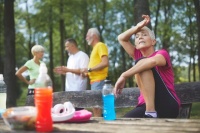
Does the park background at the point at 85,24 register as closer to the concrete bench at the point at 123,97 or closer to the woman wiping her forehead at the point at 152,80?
the concrete bench at the point at 123,97

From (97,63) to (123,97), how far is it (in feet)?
6.10

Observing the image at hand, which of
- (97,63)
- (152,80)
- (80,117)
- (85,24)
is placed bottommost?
(80,117)

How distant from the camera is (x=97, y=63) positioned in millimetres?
5562

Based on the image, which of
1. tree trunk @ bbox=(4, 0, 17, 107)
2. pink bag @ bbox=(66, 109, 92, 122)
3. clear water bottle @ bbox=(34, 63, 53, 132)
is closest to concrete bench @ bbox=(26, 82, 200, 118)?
pink bag @ bbox=(66, 109, 92, 122)

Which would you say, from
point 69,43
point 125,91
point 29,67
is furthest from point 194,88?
point 29,67

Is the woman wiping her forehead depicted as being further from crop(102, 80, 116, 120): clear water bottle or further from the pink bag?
the pink bag

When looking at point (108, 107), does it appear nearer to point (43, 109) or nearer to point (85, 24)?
point (43, 109)

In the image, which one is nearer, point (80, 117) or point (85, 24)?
point (80, 117)

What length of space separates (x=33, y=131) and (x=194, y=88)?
2469 millimetres

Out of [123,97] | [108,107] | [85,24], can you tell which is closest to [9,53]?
[123,97]

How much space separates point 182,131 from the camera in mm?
1815

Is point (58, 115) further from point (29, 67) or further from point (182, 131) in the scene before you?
point (29, 67)

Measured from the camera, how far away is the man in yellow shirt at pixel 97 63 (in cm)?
539

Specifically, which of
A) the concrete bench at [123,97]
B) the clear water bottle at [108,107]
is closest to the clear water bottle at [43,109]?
the clear water bottle at [108,107]
